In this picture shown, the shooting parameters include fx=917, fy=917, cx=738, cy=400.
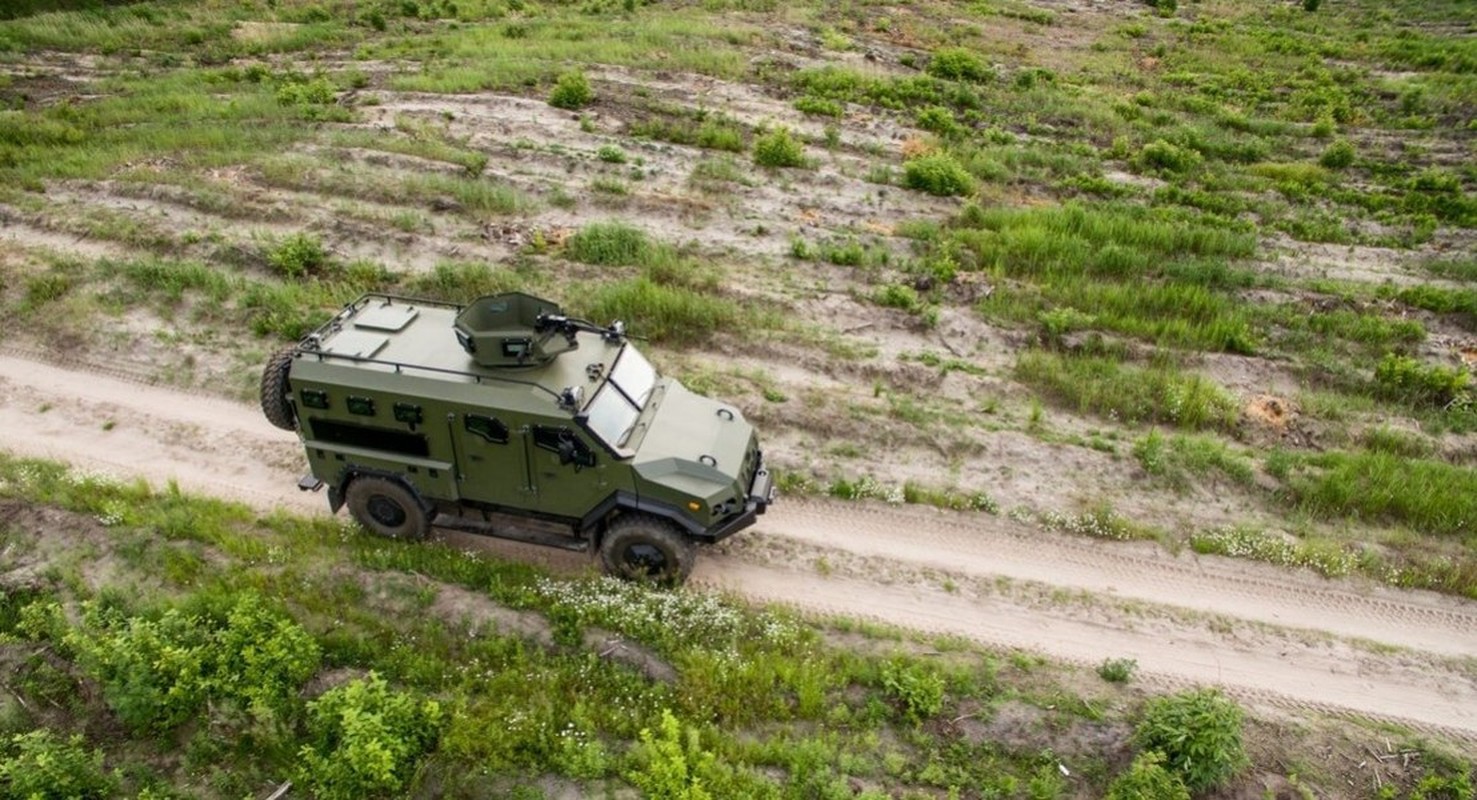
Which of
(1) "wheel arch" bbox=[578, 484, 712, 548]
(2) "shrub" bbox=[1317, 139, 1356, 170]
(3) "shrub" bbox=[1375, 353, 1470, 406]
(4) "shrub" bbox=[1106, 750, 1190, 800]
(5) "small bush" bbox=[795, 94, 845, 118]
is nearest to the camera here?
(4) "shrub" bbox=[1106, 750, 1190, 800]

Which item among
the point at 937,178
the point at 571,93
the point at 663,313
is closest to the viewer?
the point at 663,313

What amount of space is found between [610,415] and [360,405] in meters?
3.03

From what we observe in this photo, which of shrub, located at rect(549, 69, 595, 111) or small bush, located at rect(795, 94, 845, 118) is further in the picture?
small bush, located at rect(795, 94, 845, 118)

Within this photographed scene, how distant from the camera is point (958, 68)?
28734 mm

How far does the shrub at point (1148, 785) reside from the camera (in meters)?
9.23

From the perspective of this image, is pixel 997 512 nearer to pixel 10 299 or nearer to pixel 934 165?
pixel 934 165

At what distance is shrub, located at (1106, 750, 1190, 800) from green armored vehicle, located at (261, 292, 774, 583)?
4.91m

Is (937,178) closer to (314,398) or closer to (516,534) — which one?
(516,534)

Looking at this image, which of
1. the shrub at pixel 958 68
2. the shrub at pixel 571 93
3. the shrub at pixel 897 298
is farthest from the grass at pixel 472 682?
the shrub at pixel 958 68

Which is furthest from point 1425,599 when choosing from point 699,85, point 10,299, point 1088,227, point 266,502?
point 10,299

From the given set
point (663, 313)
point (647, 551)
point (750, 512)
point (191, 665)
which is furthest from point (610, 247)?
point (191, 665)

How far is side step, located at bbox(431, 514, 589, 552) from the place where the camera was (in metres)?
11.7

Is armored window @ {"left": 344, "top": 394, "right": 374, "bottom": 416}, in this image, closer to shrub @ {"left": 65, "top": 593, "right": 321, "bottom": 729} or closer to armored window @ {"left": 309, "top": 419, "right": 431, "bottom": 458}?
armored window @ {"left": 309, "top": 419, "right": 431, "bottom": 458}

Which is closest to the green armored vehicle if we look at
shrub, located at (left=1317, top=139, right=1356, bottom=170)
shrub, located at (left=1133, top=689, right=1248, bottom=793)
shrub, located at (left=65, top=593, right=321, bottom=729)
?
shrub, located at (left=65, top=593, right=321, bottom=729)
